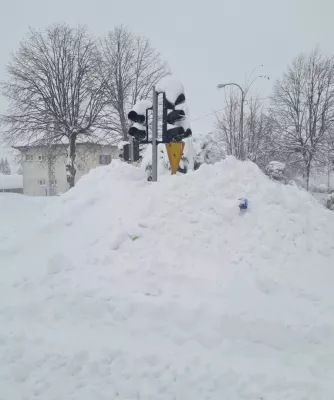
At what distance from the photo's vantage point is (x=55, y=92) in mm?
23922

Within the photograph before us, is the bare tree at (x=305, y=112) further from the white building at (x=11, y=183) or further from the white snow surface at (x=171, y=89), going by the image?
the white building at (x=11, y=183)

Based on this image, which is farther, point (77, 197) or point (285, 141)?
point (285, 141)

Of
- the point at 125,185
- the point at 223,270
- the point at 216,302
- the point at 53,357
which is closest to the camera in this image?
the point at 53,357

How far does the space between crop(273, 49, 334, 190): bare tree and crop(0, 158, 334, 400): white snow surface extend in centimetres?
2368

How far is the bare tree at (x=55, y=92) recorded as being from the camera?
23188 mm

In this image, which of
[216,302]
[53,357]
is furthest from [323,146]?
[53,357]

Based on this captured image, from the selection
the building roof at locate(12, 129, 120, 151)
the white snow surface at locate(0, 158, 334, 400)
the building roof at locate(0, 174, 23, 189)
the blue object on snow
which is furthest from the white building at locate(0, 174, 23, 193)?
the blue object on snow

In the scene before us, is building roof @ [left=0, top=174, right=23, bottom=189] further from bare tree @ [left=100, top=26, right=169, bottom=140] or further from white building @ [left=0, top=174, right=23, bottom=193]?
bare tree @ [left=100, top=26, right=169, bottom=140]

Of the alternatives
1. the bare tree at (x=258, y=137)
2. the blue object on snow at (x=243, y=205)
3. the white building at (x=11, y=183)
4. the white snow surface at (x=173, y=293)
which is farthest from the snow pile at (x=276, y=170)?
the white building at (x=11, y=183)

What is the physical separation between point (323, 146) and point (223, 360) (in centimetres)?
2860

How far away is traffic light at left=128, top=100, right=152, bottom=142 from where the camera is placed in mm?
8289

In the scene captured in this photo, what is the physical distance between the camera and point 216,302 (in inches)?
187

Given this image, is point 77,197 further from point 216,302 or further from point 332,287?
point 332,287

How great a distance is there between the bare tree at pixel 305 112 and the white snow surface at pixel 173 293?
23.7 meters
